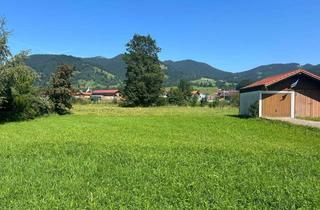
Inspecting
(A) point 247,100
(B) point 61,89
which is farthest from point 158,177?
(B) point 61,89

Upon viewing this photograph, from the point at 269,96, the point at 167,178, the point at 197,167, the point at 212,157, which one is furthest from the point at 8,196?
the point at 269,96

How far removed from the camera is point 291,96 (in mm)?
37312

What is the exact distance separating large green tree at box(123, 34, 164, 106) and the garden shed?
44.2 m

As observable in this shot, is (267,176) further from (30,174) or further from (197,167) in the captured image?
(30,174)

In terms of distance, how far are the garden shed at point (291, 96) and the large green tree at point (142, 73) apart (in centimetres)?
4417

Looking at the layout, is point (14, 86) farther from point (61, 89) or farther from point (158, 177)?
point (158, 177)

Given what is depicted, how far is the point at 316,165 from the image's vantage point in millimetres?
11914

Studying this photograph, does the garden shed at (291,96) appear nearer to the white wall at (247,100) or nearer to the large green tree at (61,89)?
the white wall at (247,100)

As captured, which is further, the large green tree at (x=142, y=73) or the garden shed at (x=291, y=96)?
the large green tree at (x=142, y=73)

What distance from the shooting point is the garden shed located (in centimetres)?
3716

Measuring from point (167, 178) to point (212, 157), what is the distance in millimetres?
3557

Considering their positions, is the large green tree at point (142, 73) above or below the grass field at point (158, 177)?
above

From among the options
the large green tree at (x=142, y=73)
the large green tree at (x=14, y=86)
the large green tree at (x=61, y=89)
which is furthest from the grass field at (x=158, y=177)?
the large green tree at (x=142, y=73)

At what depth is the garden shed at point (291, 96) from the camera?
122ft
